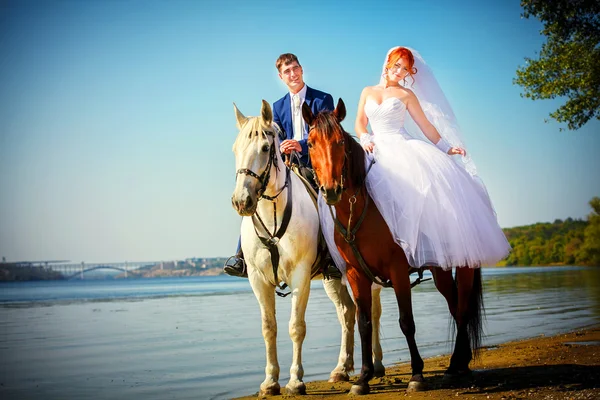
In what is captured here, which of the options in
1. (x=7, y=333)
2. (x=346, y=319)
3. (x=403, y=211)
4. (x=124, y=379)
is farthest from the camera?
(x=7, y=333)

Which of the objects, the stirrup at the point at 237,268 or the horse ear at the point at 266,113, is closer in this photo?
the horse ear at the point at 266,113

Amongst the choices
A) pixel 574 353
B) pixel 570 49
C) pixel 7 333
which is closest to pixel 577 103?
pixel 570 49

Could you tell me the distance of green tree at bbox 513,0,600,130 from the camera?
16.9m

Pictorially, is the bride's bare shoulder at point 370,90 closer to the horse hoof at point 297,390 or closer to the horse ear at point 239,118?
the horse ear at point 239,118

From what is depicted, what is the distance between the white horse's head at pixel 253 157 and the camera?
18.4 ft

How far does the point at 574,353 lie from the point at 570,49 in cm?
1210

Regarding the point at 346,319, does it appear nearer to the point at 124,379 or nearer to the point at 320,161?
the point at 320,161

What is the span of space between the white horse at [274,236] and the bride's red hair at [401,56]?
1666 millimetres

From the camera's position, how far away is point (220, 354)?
10.7 meters

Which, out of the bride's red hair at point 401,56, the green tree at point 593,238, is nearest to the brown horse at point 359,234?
the bride's red hair at point 401,56

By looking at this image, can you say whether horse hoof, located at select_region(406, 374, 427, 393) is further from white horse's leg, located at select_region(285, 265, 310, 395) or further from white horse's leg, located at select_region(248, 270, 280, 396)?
white horse's leg, located at select_region(248, 270, 280, 396)

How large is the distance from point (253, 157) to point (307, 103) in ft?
6.80

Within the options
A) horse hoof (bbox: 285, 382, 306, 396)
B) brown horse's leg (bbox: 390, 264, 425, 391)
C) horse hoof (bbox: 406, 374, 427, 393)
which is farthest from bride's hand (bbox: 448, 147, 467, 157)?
horse hoof (bbox: 285, 382, 306, 396)

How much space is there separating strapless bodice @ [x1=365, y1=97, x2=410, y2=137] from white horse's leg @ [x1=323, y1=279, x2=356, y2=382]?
6.97 ft
